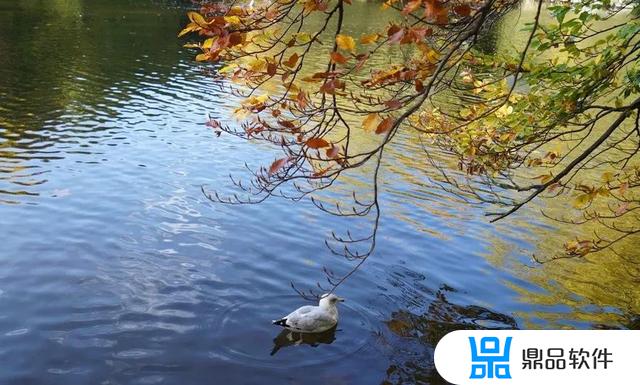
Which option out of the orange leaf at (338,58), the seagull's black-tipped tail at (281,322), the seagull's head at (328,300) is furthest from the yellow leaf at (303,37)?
the seagull's head at (328,300)

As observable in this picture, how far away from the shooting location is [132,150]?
2053 centimetres

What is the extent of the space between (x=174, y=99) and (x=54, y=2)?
38.7m

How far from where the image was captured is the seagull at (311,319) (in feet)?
33.7

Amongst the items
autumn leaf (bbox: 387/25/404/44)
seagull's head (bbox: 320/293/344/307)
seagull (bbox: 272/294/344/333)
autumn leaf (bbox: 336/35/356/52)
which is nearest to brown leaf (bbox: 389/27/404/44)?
autumn leaf (bbox: 387/25/404/44)

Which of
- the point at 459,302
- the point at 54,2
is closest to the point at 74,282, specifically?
the point at 459,302

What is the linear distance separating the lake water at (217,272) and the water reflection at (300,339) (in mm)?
56

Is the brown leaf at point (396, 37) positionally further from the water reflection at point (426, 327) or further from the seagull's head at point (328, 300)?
the seagull's head at point (328, 300)

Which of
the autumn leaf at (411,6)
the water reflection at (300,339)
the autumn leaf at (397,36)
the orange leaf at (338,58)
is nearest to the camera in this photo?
the autumn leaf at (411,6)

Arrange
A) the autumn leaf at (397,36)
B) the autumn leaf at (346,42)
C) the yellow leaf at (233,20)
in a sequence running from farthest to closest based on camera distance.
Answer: the yellow leaf at (233,20) → the autumn leaf at (346,42) → the autumn leaf at (397,36)

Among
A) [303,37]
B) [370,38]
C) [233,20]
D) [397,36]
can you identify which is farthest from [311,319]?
[397,36]

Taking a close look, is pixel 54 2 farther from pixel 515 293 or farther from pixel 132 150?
pixel 515 293

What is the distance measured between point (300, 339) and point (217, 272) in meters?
2.87

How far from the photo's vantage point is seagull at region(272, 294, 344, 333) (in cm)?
1026

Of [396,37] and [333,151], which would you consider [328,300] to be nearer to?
[333,151]
